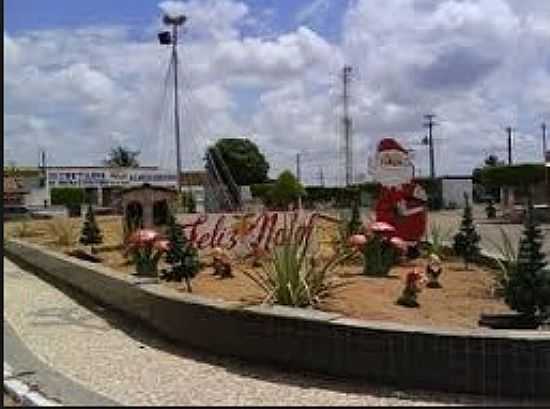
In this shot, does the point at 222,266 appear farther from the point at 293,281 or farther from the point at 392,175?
the point at 392,175

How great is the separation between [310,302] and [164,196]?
46.1ft

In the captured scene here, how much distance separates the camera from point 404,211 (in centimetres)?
1900

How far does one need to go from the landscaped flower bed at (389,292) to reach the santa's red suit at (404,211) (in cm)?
81

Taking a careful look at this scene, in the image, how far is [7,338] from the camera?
12.1 metres

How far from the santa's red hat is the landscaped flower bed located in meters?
2.00

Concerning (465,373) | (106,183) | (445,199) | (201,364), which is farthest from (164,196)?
(106,183)

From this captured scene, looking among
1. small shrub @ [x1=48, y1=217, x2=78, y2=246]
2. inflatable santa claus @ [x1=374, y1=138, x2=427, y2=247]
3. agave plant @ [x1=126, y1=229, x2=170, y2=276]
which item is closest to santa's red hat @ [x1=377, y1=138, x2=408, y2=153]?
inflatable santa claus @ [x1=374, y1=138, x2=427, y2=247]

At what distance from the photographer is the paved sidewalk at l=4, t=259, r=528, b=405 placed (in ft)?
28.2

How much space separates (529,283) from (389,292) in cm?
286

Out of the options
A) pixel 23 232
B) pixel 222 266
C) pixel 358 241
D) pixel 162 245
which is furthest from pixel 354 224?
pixel 23 232

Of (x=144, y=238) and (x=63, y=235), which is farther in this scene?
(x=63, y=235)

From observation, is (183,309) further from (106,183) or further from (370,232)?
(106,183)

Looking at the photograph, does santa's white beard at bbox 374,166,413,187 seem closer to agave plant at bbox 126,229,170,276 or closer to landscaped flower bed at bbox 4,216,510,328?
landscaped flower bed at bbox 4,216,510,328

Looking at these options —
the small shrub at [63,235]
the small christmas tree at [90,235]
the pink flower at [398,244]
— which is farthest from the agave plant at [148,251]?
the small shrub at [63,235]
